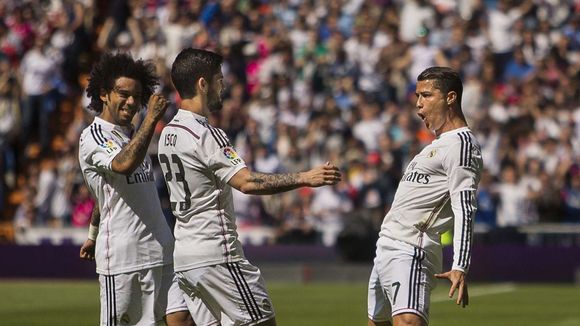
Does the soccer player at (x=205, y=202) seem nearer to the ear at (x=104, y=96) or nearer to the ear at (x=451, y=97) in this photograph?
the ear at (x=104, y=96)

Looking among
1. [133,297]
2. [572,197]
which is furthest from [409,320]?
[572,197]

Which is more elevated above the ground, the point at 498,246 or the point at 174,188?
the point at 174,188

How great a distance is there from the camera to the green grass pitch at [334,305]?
15580 mm

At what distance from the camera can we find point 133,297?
8680 mm

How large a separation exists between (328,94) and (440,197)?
1569 cm

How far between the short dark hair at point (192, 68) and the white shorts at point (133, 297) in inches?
51.8

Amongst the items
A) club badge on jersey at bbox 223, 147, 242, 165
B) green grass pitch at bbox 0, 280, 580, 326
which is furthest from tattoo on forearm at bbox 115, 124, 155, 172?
green grass pitch at bbox 0, 280, 580, 326

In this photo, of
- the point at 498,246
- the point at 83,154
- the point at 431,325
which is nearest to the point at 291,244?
the point at 498,246

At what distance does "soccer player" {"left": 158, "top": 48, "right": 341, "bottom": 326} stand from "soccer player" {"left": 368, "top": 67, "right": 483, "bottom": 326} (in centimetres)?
91

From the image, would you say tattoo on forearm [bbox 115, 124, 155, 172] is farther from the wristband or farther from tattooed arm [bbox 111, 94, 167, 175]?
the wristband

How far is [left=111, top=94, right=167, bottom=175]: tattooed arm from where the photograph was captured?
26.3 feet

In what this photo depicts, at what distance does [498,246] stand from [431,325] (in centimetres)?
668

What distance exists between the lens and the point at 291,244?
22.2 meters

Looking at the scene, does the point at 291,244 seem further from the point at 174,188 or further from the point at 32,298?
the point at 174,188
